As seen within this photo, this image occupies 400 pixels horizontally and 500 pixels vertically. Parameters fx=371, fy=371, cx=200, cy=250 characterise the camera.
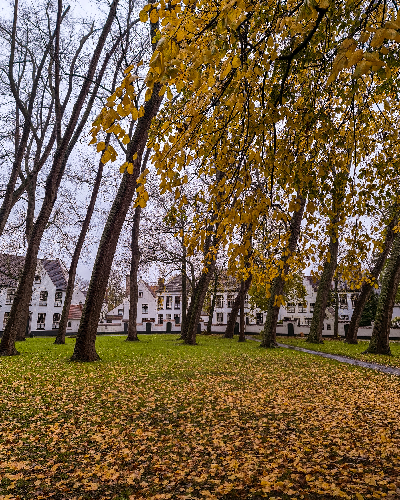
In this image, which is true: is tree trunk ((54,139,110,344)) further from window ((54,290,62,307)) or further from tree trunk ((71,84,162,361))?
window ((54,290,62,307))

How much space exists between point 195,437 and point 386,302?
1182cm

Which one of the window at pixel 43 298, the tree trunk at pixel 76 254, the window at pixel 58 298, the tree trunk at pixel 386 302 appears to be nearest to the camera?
the tree trunk at pixel 386 302

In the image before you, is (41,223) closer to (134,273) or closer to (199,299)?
(199,299)

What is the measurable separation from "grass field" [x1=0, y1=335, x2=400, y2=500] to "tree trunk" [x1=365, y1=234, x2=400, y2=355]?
6.52 meters

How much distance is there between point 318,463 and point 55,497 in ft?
7.93

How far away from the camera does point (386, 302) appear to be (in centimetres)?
1389

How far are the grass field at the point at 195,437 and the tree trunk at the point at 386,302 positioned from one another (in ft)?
21.4

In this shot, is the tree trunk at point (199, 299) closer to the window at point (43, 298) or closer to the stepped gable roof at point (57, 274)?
the stepped gable roof at point (57, 274)

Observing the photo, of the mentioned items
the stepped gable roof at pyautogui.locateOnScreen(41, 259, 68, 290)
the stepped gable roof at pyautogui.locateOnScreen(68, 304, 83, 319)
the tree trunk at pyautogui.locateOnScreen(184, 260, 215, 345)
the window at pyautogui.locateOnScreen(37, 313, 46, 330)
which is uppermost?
the stepped gable roof at pyautogui.locateOnScreen(41, 259, 68, 290)

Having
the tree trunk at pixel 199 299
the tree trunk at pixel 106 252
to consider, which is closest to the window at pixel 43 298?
the tree trunk at pixel 199 299

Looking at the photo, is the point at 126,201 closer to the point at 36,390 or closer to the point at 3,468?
the point at 36,390

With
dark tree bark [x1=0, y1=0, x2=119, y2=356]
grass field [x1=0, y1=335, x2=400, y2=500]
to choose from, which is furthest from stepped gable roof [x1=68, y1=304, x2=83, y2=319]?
grass field [x1=0, y1=335, x2=400, y2=500]

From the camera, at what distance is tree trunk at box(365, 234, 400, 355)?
13672 millimetres

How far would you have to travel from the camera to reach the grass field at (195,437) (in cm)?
A: 316
